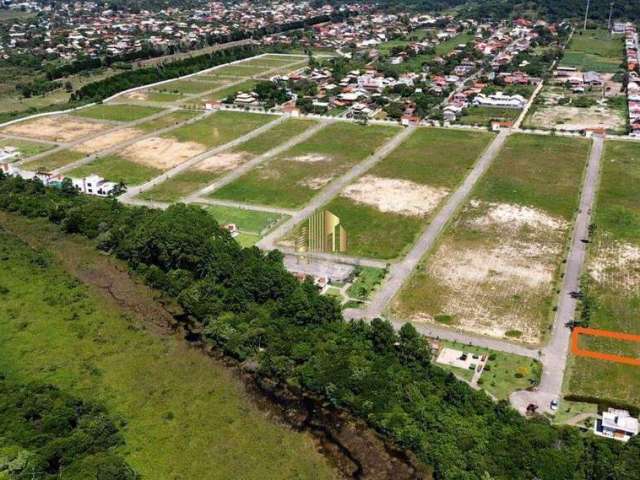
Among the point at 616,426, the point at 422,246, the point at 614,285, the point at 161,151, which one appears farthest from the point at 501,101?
the point at 616,426

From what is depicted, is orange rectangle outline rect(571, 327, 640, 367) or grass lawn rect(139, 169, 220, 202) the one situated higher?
grass lawn rect(139, 169, 220, 202)

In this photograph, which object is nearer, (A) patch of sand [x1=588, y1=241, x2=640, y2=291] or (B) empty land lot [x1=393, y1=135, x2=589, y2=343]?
(B) empty land lot [x1=393, y1=135, x2=589, y2=343]

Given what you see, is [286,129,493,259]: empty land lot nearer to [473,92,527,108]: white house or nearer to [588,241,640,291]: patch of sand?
[588,241,640,291]: patch of sand

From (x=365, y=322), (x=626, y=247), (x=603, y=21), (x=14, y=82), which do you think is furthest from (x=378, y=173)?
(x=603, y=21)

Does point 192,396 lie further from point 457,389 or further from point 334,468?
point 457,389

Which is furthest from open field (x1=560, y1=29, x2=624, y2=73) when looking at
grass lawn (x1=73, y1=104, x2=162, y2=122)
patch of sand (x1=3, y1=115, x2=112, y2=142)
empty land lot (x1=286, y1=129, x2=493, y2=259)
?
patch of sand (x1=3, y1=115, x2=112, y2=142)

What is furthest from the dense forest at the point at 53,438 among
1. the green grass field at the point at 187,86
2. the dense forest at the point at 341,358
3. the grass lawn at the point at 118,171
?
the green grass field at the point at 187,86
